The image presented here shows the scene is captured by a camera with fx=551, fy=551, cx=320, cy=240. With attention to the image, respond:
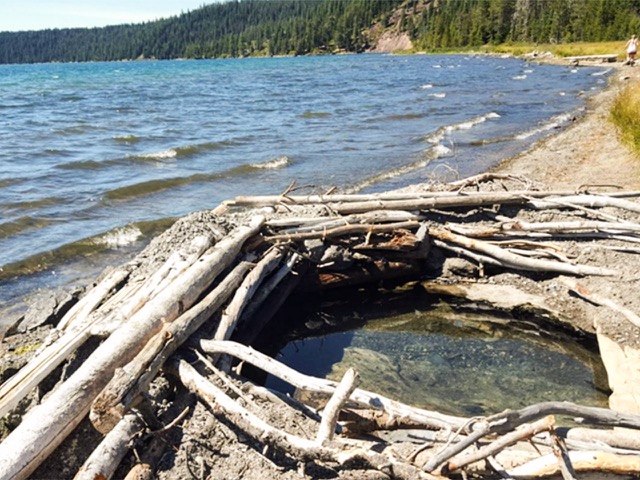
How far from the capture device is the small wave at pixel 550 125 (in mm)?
20788

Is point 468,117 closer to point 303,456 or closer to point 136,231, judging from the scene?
point 136,231

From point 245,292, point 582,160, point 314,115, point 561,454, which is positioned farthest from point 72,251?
point 314,115

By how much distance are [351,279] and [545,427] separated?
15.1ft

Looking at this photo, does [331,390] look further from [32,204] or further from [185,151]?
[185,151]

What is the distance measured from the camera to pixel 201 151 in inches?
766

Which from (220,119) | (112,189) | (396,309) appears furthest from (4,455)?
(220,119)

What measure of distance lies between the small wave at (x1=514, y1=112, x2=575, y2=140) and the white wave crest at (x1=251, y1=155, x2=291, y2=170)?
8908 millimetres

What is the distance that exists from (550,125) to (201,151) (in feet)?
46.2

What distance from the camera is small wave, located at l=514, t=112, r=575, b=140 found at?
20788 millimetres

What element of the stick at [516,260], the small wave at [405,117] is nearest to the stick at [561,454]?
the stick at [516,260]

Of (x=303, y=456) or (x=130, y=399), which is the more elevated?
(x=130, y=399)

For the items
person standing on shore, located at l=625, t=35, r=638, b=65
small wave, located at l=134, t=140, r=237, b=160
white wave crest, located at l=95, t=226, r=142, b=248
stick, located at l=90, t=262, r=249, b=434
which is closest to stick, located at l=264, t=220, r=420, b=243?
stick, located at l=90, t=262, r=249, b=434

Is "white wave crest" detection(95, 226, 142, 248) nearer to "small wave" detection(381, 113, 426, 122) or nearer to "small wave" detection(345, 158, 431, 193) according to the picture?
"small wave" detection(345, 158, 431, 193)

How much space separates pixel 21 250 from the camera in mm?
10312
